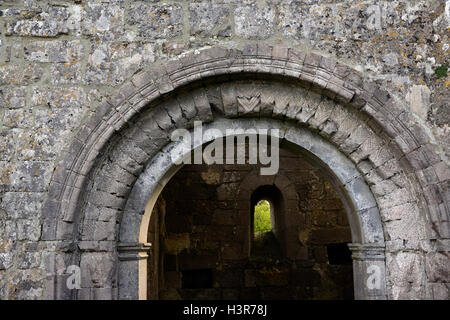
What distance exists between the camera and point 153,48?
11.1ft

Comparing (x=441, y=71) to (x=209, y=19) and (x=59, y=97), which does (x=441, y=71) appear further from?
(x=59, y=97)

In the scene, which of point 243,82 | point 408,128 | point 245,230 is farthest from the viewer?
point 245,230

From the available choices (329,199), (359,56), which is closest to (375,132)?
(359,56)

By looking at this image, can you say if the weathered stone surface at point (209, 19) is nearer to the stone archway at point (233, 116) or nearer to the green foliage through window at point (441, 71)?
the stone archway at point (233, 116)

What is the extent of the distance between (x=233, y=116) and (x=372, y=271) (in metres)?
1.62

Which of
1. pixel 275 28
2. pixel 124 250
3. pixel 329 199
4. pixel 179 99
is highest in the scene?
pixel 275 28

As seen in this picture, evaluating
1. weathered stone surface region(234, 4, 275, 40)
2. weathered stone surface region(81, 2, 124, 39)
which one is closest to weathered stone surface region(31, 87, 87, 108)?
weathered stone surface region(81, 2, 124, 39)

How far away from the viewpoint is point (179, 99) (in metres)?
3.44

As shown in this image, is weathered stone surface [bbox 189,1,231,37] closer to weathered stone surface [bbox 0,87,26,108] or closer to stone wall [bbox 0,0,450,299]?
stone wall [bbox 0,0,450,299]

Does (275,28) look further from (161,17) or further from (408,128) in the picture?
(408,128)

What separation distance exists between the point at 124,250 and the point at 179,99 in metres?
1.25

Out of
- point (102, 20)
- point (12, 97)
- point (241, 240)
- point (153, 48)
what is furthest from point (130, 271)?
point (241, 240)

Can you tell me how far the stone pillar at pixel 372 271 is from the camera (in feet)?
10.8

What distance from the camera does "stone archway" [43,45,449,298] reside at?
3.21 m
